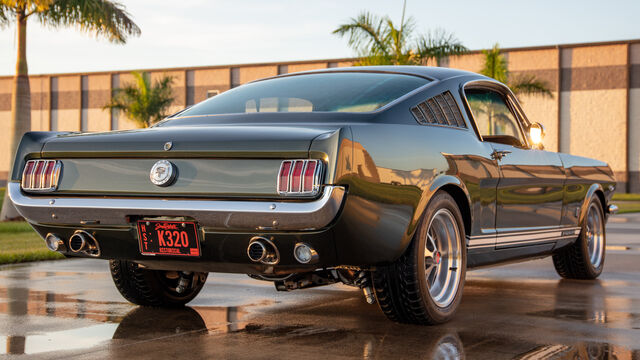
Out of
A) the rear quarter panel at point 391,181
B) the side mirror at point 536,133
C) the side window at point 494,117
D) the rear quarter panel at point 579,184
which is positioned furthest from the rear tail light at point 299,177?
the rear quarter panel at point 579,184

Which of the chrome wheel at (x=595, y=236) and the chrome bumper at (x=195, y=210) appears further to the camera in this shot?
the chrome wheel at (x=595, y=236)

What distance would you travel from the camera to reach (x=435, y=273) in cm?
536

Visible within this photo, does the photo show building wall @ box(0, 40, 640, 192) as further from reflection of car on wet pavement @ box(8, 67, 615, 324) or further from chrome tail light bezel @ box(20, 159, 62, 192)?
chrome tail light bezel @ box(20, 159, 62, 192)

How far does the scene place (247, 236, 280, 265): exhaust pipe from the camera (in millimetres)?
4418

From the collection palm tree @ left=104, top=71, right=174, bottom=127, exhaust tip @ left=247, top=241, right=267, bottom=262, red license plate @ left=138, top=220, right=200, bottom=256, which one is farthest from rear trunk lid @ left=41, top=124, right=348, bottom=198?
palm tree @ left=104, top=71, right=174, bottom=127

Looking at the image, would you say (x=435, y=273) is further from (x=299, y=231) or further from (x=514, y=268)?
(x=514, y=268)

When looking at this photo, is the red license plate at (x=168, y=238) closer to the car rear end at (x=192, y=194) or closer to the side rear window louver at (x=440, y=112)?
the car rear end at (x=192, y=194)

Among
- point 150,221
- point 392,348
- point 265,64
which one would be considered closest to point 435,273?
point 392,348

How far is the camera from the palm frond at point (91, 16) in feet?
56.3

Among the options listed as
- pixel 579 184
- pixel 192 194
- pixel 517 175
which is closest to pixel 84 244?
pixel 192 194

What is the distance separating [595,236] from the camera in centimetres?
812

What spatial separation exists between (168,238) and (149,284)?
4.32 ft

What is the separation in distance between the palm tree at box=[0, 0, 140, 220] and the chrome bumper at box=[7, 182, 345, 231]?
1262 centimetres

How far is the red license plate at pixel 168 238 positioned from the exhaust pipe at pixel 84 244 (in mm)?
333
